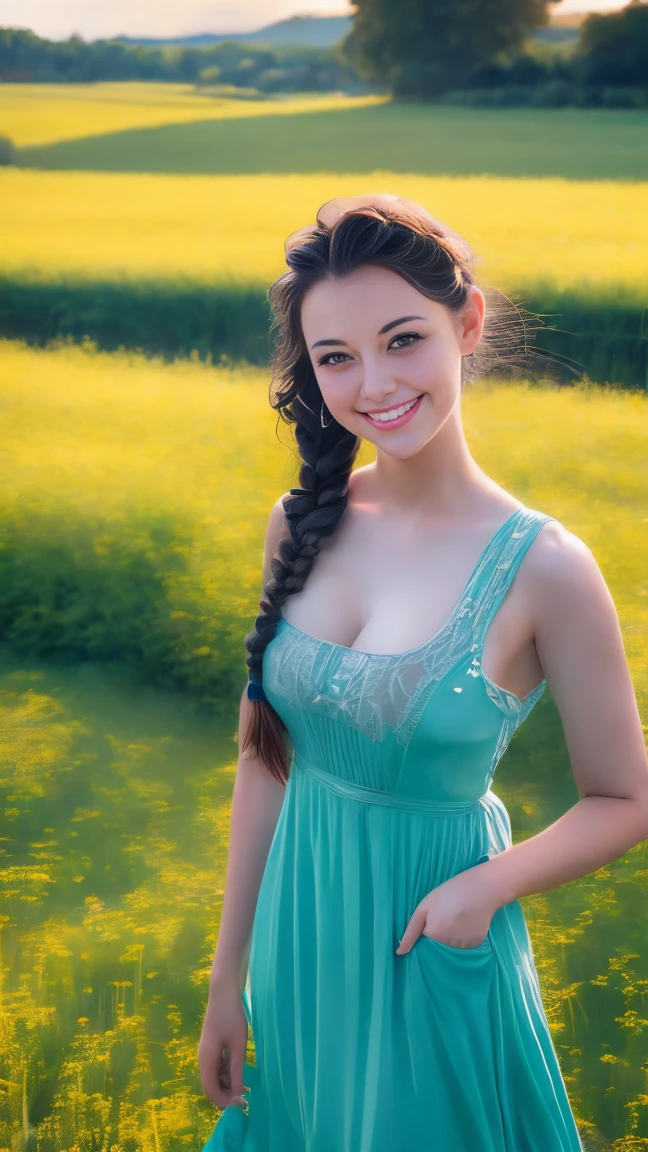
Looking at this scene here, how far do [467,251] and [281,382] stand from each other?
290mm

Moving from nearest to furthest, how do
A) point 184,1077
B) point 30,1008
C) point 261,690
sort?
1. point 261,690
2. point 184,1077
3. point 30,1008

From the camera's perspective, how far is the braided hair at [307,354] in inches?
45.3

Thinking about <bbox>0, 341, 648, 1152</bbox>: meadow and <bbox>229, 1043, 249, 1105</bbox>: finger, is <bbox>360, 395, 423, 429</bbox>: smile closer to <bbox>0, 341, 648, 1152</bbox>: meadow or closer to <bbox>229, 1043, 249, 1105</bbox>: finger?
<bbox>229, 1043, 249, 1105</bbox>: finger

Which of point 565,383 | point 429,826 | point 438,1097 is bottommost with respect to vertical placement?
point 438,1097

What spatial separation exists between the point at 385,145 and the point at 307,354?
158 inches

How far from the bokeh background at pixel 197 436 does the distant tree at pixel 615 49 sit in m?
0.01

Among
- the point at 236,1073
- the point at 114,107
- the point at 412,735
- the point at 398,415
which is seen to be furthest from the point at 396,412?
the point at 114,107

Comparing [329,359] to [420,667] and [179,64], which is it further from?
[179,64]

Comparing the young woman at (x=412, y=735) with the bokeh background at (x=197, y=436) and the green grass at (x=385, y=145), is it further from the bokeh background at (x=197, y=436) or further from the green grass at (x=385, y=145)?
the green grass at (x=385, y=145)

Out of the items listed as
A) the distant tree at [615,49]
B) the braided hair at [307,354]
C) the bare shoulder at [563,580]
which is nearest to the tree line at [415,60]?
the distant tree at [615,49]

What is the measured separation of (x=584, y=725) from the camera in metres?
1.11

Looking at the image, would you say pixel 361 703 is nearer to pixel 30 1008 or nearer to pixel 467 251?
pixel 467 251

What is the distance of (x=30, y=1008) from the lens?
2.24 metres

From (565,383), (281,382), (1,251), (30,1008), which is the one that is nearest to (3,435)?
(1,251)
